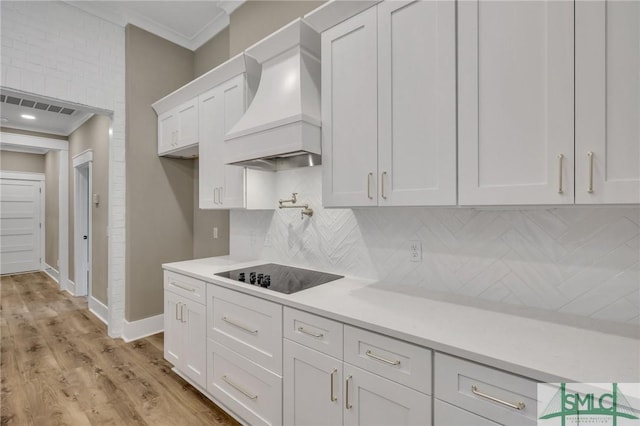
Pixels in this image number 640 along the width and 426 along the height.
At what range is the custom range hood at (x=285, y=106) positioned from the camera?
1.78m

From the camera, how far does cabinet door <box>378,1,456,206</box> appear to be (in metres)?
1.34

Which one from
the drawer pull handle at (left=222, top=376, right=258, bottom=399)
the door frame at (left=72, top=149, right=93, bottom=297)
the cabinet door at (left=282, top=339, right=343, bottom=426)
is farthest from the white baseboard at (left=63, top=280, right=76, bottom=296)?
the cabinet door at (left=282, top=339, right=343, bottom=426)

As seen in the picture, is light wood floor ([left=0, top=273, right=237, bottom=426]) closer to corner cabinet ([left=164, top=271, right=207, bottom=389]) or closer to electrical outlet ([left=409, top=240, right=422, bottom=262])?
corner cabinet ([left=164, top=271, right=207, bottom=389])

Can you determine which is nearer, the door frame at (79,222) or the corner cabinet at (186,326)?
the corner cabinet at (186,326)

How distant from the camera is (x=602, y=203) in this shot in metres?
1.01

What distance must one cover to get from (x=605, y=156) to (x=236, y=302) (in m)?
1.85

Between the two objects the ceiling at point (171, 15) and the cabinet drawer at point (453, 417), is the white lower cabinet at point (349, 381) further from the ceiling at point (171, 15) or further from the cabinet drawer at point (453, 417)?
the ceiling at point (171, 15)

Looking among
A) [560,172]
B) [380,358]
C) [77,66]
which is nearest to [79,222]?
[77,66]

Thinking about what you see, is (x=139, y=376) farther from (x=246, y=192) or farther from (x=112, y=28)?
(x=112, y=28)

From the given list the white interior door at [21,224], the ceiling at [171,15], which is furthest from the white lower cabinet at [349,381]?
the white interior door at [21,224]

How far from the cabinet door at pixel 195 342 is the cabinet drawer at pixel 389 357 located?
50.1 inches

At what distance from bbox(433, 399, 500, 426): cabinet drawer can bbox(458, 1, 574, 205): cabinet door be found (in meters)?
0.78

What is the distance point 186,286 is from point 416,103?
6.68 ft

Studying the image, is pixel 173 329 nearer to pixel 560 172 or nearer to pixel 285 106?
pixel 285 106
